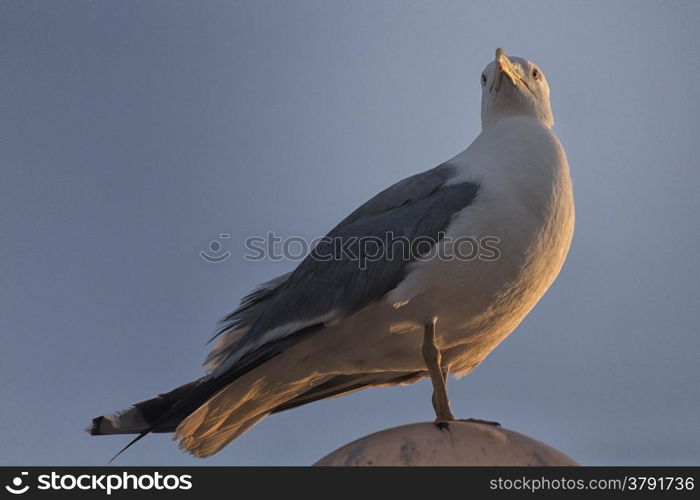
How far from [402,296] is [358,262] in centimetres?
60

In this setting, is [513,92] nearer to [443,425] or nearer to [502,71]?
[502,71]

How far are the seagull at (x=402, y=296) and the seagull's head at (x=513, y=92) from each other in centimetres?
33

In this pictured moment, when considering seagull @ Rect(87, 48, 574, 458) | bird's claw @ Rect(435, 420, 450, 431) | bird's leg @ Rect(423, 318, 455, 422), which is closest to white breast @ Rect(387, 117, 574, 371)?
seagull @ Rect(87, 48, 574, 458)

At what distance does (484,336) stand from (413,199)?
1.17 m

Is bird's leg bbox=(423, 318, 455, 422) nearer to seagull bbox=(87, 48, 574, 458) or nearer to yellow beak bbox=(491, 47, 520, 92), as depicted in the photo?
seagull bbox=(87, 48, 574, 458)

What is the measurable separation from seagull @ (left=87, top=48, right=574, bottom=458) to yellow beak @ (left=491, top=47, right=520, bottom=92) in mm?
454

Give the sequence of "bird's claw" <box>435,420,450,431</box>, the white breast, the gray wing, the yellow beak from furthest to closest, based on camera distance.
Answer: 1. the yellow beak
2. the gray wing
3. the white breast
4. "bird's claw" <box>435,420,450,431</box>

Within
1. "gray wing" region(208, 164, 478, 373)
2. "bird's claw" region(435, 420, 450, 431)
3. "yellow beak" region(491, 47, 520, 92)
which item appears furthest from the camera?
"yellow beak" region(491, 47, 520, 92)

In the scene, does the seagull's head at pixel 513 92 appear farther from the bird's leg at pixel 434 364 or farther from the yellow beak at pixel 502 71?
the bird's leg at pixel 434 364

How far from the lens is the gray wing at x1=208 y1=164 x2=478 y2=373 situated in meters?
Result: 7.72

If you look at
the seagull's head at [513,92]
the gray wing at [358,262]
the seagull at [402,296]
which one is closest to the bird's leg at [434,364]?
the seagull at [402,296]
